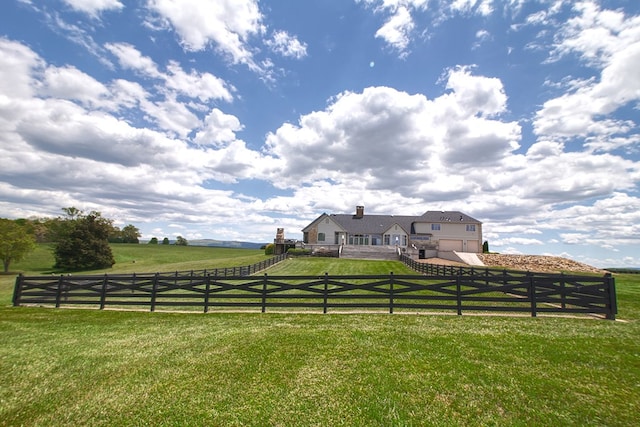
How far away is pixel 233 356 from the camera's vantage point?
7.42 meters

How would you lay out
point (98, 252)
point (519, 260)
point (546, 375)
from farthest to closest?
point (98, 252), point (519, 260), point (546, 375)

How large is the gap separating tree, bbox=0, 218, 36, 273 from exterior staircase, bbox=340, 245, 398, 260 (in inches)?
1882

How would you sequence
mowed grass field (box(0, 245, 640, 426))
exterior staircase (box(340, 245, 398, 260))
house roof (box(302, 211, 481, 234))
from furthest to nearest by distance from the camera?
house roof (box(302, 211, 481, 234)) → exterior staircase (box(340, 245, 398, 260)) → mowed grass field (box(0, 245, 640, 426))

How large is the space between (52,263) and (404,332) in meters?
63.5

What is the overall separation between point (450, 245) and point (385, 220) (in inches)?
536

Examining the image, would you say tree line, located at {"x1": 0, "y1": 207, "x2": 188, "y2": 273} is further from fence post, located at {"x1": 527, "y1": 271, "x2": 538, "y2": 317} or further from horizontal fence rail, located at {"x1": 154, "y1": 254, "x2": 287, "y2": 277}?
fence post, located at {"x1": 527, "y1": 271, "x2": 538, "y2": 317}

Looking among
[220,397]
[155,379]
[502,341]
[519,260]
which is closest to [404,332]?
[502,341]

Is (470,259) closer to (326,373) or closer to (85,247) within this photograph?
(326,373)

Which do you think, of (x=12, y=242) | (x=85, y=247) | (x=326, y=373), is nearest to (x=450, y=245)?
(x=326, y=373)

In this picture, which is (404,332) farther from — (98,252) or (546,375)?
(98,252)

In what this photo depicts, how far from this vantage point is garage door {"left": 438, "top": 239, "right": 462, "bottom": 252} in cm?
5669

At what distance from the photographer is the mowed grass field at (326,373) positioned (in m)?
5.11

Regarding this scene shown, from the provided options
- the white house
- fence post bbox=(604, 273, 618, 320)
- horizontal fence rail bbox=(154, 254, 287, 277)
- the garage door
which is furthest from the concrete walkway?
fence post bbox=(604, 273, 618, 320)

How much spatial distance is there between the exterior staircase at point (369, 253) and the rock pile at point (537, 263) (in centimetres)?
1453
